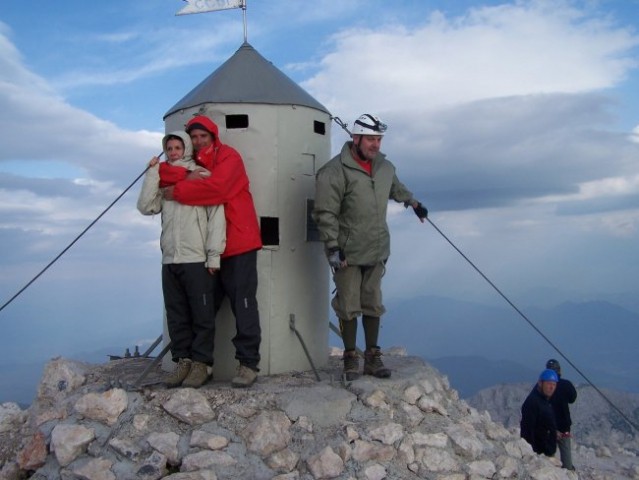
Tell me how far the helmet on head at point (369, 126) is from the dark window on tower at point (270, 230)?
→ 1295 millimetres

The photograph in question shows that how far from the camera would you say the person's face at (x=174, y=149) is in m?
6.62

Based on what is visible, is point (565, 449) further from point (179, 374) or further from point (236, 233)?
point (236, 233)

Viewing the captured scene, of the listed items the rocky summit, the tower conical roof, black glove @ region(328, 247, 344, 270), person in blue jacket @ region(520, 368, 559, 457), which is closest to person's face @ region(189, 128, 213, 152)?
the tower conical roof

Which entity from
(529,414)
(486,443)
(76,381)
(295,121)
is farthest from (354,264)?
(529,414)

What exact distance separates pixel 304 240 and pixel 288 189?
60cm

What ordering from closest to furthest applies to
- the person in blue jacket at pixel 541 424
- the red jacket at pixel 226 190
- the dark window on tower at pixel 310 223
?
the red jacket at pixel 226 190, the dark window on tower at pixel 310 223, the person in blue jacket at pixel 541 424

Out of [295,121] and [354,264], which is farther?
[295,121]

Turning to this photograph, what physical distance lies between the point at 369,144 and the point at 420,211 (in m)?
1.32

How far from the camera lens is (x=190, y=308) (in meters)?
6.78

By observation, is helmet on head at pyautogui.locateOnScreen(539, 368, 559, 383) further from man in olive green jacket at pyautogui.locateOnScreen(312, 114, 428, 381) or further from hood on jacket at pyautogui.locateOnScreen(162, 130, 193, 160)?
hood on jacket at pyautogui.locateOnScreen(162, 130, 193, 160)

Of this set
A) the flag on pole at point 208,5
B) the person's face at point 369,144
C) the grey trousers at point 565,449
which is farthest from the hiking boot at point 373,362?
the grey trousers at point 565,449

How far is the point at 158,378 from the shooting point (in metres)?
7.22

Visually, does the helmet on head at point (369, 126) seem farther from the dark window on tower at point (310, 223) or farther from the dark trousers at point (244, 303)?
the dark trousers at point (244, 303)

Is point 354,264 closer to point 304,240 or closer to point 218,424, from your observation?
point 304,240
